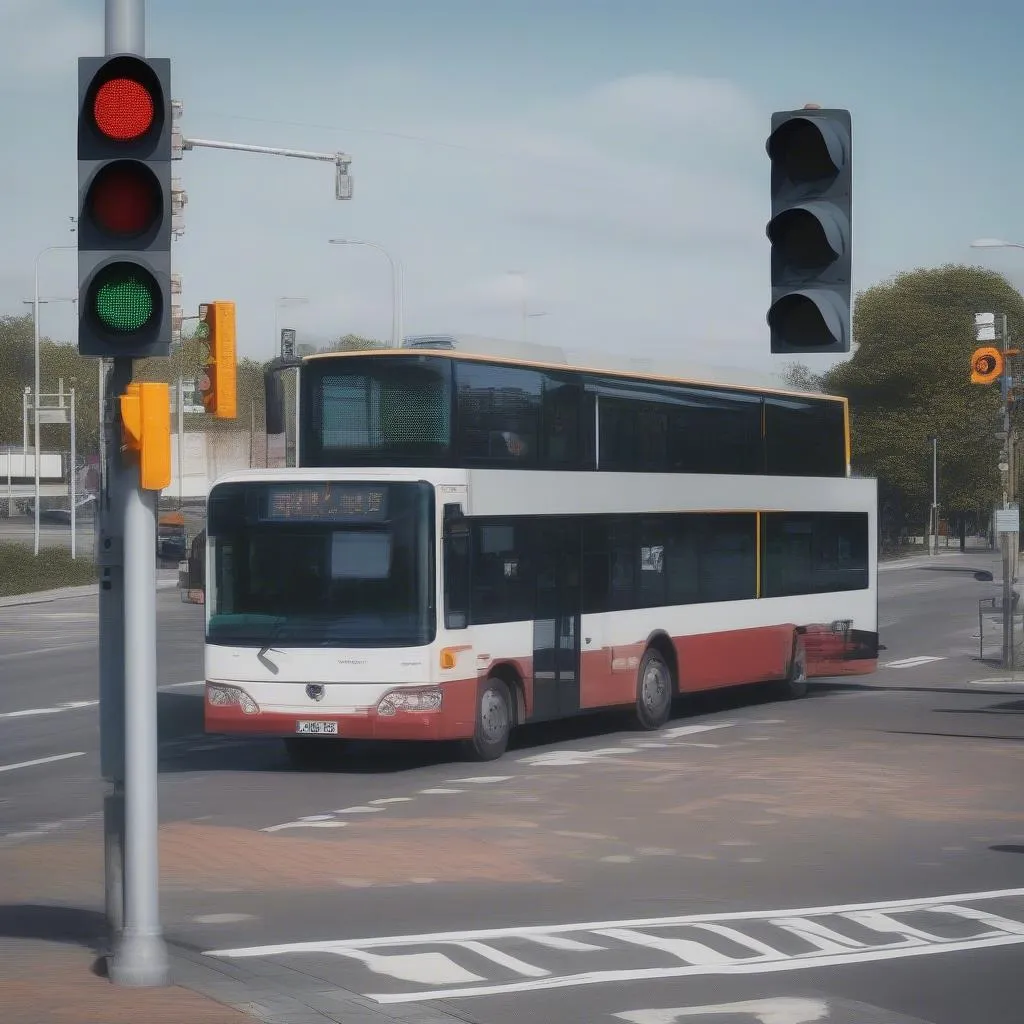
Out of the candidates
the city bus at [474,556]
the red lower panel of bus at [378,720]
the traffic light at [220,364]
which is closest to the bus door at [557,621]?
the city bus at [474,556]

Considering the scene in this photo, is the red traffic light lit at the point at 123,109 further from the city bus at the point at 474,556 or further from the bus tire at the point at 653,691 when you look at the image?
the bus tire at the point at 653,691

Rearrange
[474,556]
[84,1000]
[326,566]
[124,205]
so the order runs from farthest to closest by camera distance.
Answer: [474,556]
[326,566]
[124,205]
[84,1000]

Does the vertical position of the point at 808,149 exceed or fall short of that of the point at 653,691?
it exceeds it

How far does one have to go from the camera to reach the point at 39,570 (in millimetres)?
64812

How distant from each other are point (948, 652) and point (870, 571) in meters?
10.9

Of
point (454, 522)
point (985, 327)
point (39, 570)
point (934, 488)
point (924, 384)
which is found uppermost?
point (924, 384)

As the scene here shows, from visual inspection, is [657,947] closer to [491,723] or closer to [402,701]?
[402,701]

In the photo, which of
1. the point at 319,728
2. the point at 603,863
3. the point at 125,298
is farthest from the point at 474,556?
the point at 125,298

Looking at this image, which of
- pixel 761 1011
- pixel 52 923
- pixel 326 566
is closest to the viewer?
pixel 761 1011

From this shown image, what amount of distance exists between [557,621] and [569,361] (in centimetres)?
275

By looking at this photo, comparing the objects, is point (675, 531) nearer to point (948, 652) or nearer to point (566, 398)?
point (566, 398)

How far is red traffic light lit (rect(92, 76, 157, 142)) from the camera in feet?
26.4

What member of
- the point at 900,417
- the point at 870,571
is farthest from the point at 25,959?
the point at 900,417

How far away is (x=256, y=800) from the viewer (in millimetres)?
16188
